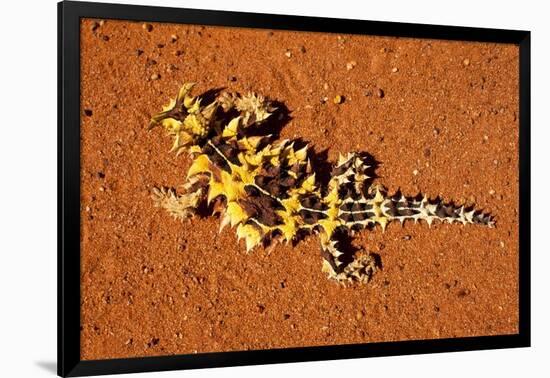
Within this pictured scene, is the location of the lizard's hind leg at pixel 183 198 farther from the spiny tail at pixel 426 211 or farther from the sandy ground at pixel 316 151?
the spiny tail at pixel 426 211

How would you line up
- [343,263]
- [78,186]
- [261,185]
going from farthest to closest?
1. [343,263]
2. [261,185]
3. [78,186]

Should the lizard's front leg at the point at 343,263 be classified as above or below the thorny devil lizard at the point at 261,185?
below

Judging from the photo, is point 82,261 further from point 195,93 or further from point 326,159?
point 326,159

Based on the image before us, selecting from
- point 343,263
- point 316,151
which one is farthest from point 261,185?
point 343,263

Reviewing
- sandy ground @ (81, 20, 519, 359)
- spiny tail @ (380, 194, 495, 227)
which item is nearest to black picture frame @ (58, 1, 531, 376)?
sandy ground @ (81, 20, 519, 359)

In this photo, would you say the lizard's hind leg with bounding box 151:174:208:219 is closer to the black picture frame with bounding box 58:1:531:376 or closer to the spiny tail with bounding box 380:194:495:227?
the black picture frame with bounding box 58:1:531:376

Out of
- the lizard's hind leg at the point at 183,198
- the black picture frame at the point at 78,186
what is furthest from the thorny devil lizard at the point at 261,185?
the black picture frame at the point at 78,186

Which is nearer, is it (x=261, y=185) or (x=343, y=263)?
(x=261, y=185)

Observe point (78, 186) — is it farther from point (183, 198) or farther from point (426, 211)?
point (426, 211)
